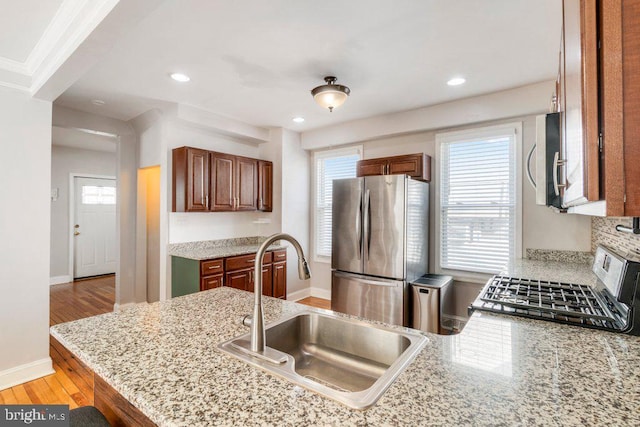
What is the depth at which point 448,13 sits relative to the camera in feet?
6.54

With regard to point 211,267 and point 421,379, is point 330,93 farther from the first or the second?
point 421,379

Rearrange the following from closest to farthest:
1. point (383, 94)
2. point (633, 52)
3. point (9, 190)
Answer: point (633, 52) → point (9, 190) → point (383, 94)

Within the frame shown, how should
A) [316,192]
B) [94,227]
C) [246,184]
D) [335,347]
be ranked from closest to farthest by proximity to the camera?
1. [335,347]
2. [246,184]
3. [316,192]
4. [94,227]

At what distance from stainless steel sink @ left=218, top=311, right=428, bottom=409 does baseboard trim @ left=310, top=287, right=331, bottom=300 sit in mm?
3568

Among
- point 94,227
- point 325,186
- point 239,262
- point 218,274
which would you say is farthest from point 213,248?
point 94,227

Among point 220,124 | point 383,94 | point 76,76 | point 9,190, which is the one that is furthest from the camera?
point 220,124

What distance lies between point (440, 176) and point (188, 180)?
120 inches

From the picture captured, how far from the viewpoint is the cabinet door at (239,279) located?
12.2 feet

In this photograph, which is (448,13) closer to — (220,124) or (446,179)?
(446,179)

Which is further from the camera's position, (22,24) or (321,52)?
(321,52)

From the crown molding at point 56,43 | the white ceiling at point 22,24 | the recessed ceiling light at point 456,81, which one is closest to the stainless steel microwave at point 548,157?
the recessed ceiling light at point 456,81

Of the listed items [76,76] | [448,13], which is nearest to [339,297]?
[448,13]

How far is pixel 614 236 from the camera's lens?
2.14 m

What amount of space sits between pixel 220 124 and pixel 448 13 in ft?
9.84
